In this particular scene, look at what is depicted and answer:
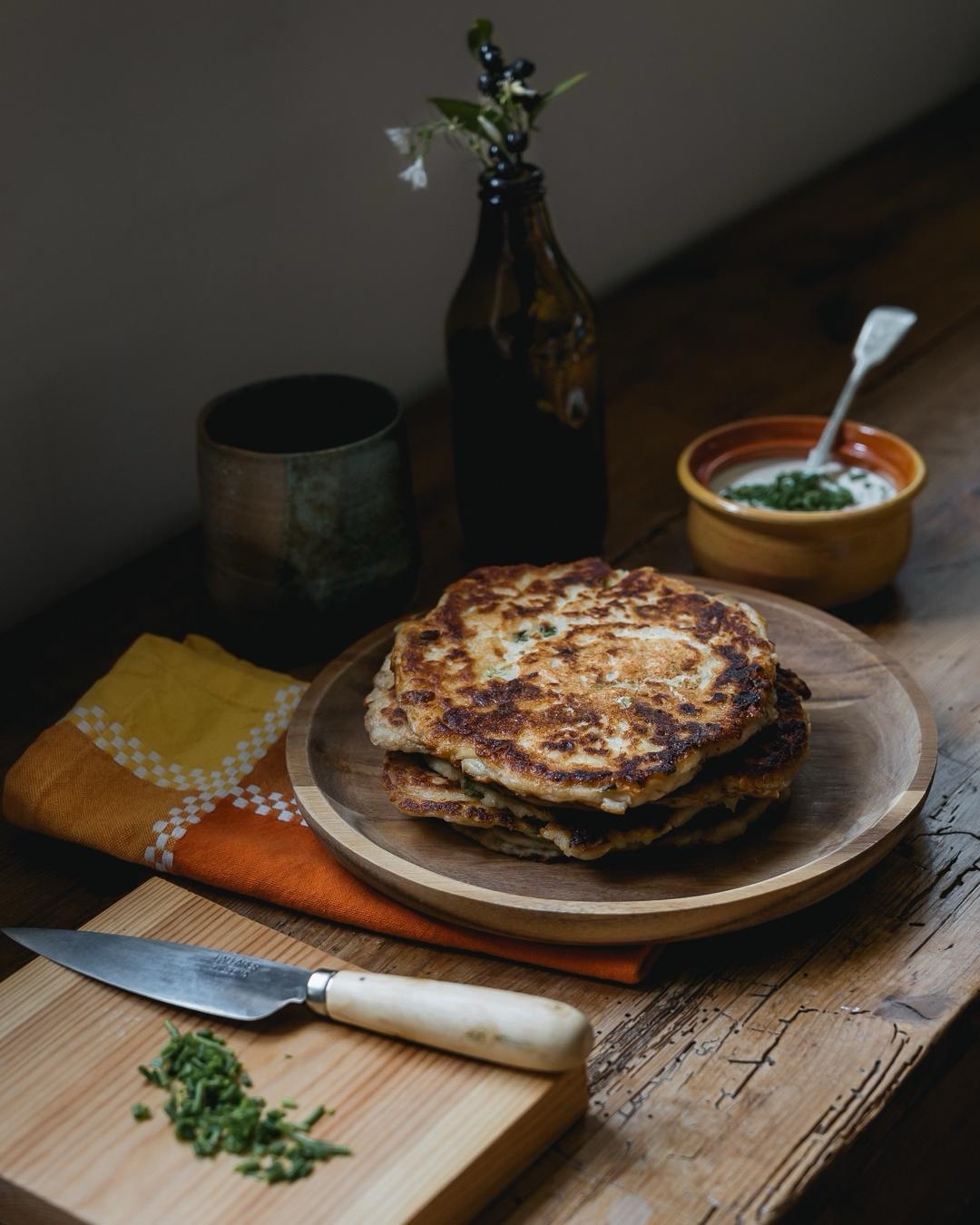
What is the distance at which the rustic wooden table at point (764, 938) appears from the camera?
910 millimetres

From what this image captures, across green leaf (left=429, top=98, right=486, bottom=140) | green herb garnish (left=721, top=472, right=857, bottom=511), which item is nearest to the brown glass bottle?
green leaf (left=429, top=98, right=486, bottom=140)

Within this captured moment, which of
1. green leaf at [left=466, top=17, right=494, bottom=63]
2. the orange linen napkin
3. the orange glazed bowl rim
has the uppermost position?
green leaf at [left=466, top=17, right=494, bottom=63]

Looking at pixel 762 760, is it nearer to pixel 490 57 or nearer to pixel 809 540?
pixel 809 540

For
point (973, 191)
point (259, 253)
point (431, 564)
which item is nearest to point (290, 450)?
point (431, 564)

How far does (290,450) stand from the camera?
153 cm

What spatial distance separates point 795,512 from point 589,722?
467 mm

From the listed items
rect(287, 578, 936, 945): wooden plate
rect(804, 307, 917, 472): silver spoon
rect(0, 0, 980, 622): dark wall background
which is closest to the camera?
rect(287, 578, 936, 945): wooden plate

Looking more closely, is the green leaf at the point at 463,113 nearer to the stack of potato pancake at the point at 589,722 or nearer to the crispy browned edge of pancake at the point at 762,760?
the stack of potato pancake at the point at 589,722

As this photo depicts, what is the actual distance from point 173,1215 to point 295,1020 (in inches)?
6.5

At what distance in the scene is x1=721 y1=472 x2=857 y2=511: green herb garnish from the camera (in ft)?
4.89

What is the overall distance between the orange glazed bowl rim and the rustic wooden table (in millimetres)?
135

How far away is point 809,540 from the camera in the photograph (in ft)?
4.67

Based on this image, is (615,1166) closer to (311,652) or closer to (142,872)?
(142,872)

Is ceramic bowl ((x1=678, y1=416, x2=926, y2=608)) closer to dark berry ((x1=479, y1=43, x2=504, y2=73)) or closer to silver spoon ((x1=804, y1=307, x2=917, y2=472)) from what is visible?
silver spoon ((x1=804, y1=307, x2=917, y2=472))
